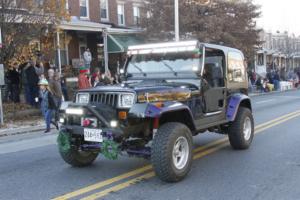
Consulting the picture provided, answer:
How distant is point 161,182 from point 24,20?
12.0 metres

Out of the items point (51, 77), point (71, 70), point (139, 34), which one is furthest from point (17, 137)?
point (139, 34)

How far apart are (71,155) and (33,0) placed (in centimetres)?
1108

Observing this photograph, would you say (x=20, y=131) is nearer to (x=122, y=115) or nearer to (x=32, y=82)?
(x=32, y=82)

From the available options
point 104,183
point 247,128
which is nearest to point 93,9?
point 247,128

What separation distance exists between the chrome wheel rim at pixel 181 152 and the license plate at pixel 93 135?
3.49ft

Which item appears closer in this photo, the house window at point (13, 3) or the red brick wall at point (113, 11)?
the house window at point (13, 3)

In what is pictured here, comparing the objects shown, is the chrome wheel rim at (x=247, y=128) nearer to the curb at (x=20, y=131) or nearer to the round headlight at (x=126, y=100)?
the round headlight at (x=126, y=100)

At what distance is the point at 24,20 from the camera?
1658 cm

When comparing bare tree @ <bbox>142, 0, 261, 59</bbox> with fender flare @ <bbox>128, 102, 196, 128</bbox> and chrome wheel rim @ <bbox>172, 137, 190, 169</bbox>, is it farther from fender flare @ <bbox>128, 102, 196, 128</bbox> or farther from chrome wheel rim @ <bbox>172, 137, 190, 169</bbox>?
fender flare @ <bbox>128, 102, 196, 128</bbox>

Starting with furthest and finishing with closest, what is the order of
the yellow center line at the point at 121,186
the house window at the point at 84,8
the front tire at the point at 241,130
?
the house window at the point at 84,8 < the front tire at the point at 241,130 < the yellow center line at the point at 121,186

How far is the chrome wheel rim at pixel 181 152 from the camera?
6.37 m

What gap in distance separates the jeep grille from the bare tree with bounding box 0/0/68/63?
10.6 m

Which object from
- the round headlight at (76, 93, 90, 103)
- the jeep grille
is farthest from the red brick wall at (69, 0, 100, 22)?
the jeep grille

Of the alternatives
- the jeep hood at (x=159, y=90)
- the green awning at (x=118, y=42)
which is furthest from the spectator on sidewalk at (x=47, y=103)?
the green awning at (x=118, y=42)
